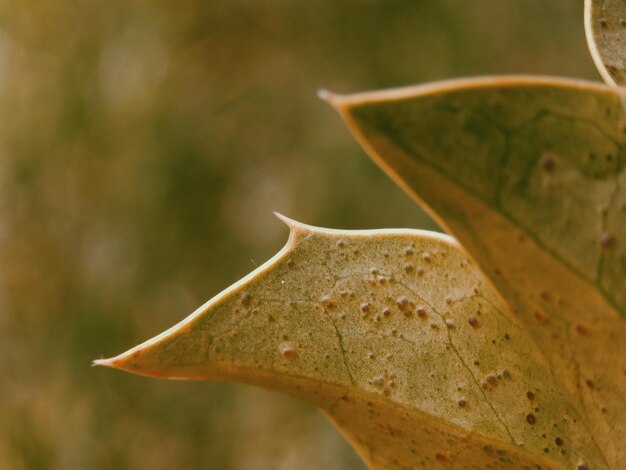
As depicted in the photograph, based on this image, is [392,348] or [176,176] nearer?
[392,348]

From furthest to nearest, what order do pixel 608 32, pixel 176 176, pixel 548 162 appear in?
pixel 176 176, pixel 608 32, pixel 548 162

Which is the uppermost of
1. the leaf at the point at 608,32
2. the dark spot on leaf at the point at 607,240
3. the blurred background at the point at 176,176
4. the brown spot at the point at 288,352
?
the leaf at the point at 608,32

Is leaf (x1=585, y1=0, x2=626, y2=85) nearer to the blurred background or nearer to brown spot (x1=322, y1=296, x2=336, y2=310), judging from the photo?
Answer: brown spot (x1=322, y1=296, x2=336, y2=310)

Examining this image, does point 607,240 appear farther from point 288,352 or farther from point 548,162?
point 288,352

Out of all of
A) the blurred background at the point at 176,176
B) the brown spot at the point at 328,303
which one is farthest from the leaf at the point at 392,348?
the blurred background at the point at 176,176

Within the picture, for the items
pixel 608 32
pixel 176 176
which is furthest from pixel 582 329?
pixel 176 176

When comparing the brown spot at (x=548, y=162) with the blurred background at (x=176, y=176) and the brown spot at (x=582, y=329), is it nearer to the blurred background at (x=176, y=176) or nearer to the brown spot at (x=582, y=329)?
the brown spot at (x=582, y=329)

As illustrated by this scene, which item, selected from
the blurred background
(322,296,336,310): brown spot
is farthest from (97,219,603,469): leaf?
the blurred background
